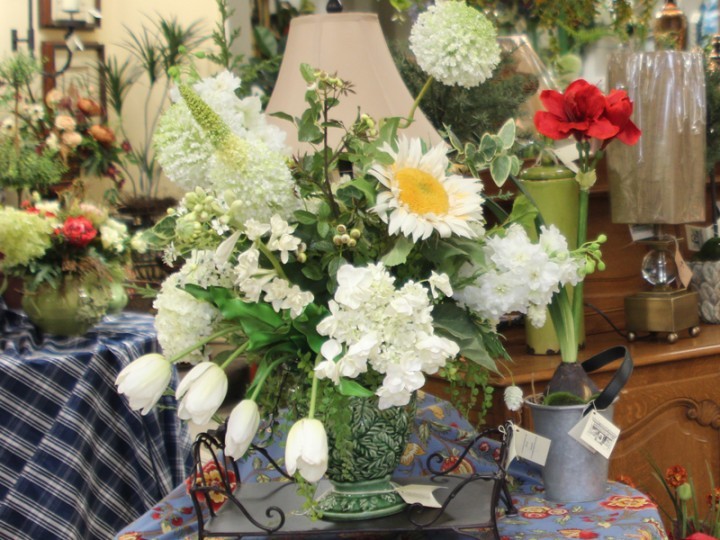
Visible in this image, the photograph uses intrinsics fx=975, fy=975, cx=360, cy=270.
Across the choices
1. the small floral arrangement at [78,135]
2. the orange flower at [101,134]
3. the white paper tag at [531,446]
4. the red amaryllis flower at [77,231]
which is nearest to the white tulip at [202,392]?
the white paper tag at [531,446]

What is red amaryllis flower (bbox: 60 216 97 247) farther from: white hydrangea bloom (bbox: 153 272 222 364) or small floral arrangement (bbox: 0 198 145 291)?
white hydrangea bloom (bbox: 153 272 222 364)

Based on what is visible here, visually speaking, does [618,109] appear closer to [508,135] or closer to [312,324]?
[508,135]

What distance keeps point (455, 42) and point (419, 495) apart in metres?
0.49

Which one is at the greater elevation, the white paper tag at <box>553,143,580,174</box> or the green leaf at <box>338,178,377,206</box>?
the green leaf at <box>338,178,377,206</box>

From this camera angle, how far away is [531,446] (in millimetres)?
1252

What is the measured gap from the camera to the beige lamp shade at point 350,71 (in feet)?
4.52

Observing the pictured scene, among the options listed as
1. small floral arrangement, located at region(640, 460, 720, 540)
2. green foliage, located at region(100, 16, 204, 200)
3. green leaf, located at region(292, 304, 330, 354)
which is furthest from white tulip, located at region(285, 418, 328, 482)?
green foliage, located at region(100, 16, 204, 200)

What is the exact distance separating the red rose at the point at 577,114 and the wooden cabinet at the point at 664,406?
1.69 ft

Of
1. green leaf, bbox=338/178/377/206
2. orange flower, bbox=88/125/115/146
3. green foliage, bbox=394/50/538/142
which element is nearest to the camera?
green leaf, bbox=338/178/377/206

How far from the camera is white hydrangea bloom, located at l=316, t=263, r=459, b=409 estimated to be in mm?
886

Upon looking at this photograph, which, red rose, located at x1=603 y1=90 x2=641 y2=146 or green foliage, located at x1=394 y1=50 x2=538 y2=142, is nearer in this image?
red rose, located at x1=603 y1=90 x2=641 y2=146

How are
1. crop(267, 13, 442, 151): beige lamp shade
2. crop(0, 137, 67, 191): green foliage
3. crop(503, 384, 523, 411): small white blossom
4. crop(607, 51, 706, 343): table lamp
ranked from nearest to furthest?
1. crop(503, 384, 523, 411): small white blossom
2. crop(267, 13, 442, 151): beige lamp shade
3. crop(607, 51, 706, 343): table lamp
4. crop(0, 137, 67, 191): green foliage

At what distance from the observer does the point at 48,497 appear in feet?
7.13

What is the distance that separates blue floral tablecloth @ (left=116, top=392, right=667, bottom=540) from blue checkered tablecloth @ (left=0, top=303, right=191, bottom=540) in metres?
0.87
